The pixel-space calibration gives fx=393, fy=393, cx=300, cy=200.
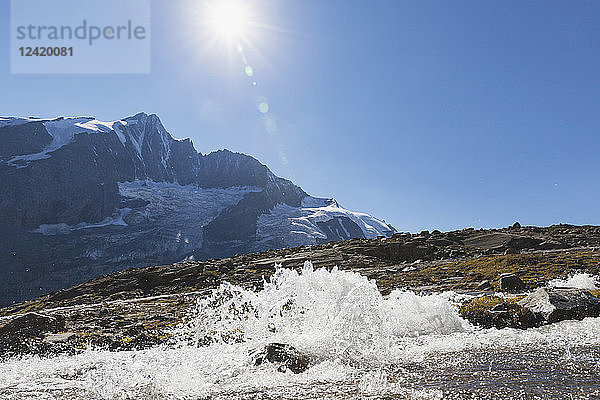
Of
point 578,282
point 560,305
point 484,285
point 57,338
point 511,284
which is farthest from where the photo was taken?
point 484,285

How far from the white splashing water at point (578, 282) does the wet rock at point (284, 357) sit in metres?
13.3

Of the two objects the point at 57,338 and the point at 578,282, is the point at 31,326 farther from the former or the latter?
the point at 578,282

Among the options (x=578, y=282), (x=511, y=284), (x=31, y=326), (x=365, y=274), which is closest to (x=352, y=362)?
(x=511, y=284)

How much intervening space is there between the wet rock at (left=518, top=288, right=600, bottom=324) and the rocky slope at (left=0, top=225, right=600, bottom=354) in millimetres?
34

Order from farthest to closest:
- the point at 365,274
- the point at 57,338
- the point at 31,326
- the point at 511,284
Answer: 1. the point at 365,274
2. the point at 511,284
3. the point at 31,326
4. the point at 57,338

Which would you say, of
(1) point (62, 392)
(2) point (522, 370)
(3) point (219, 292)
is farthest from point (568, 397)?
(3) point (219, 292)

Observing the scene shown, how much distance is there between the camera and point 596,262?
22.1 meters

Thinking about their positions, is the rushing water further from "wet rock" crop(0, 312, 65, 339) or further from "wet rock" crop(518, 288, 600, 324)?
"wet rock" crop(0, 312, 65, 339)

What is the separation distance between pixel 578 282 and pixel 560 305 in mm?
8023

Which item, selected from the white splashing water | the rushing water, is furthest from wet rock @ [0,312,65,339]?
the white splashing water

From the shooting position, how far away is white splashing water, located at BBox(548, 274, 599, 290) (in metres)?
16.3

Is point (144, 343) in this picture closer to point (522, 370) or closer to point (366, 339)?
point (366, 339)

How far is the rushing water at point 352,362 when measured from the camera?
625cm

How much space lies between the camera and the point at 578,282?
17.0m
